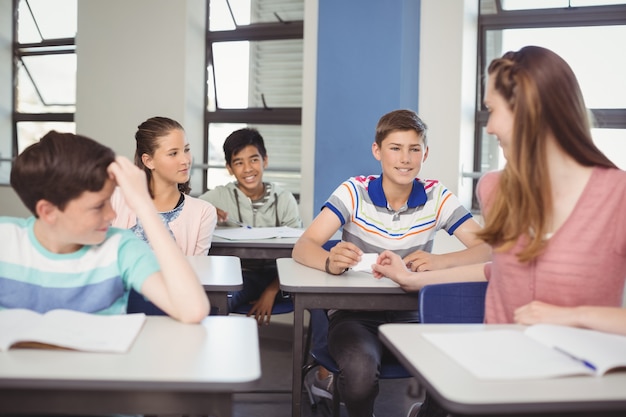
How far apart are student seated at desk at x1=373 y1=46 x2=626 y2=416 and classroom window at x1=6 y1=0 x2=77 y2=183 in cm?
446

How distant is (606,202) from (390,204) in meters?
1.12

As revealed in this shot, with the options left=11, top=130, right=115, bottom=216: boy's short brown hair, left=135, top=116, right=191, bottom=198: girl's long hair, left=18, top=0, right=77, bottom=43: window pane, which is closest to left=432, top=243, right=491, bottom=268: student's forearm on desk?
left=11, top=130, right=115, bottom=216: boy's short brown hair

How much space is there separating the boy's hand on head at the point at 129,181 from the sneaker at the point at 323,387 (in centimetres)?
166

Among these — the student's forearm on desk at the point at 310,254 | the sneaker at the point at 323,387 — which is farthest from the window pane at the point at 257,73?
the student's forearm on desk at the point at 310,254

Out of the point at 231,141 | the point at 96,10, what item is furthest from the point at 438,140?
the point at 96,10

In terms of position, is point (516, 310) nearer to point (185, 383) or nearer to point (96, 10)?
point (185, 383)

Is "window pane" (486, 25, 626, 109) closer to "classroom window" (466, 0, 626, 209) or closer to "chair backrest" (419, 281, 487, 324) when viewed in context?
"classroom window" (466, 0, 626, 209)

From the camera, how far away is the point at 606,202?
153 cm

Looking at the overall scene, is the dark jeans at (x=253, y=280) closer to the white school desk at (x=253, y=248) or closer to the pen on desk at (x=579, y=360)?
the white school desk at (x=253, y=248)

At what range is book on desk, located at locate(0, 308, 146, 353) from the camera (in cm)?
121

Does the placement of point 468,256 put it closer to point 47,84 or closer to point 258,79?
point 258,79

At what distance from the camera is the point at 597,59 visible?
394 cm

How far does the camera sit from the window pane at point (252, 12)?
15.2 ft

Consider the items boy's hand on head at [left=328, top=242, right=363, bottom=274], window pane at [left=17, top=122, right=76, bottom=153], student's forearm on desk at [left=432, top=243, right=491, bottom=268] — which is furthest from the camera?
window pane at [left=17, top=122, right=76, bottom=153]
